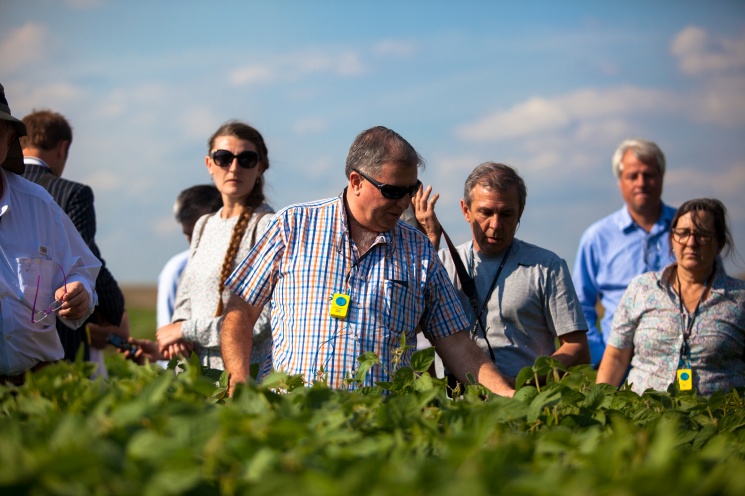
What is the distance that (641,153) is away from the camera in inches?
275

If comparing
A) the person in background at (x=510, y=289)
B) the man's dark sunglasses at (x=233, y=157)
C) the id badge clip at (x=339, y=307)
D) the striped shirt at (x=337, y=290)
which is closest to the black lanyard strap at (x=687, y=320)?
the person in background at (x=510, y=289)

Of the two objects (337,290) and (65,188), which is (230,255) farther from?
(337,290)

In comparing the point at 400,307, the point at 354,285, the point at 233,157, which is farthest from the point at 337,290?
the point at 233,157

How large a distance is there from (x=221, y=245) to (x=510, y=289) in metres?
1.65

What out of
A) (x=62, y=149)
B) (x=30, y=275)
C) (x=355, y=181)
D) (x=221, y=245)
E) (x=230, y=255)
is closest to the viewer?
(x=30, y=275)

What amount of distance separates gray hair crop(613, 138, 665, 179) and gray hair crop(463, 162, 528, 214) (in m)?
2.30

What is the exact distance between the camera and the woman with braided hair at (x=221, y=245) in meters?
5.03

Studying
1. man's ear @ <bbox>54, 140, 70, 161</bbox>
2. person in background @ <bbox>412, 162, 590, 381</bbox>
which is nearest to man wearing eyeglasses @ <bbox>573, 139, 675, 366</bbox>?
person in background @ <bbox>412, 162, 590, 381</bbox>

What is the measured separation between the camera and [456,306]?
4035 mm

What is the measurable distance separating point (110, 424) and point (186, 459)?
0.26 metres

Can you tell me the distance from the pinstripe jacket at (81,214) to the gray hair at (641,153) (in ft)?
12.9

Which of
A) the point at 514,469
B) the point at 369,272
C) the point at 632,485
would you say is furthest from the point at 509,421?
the point at 369,272

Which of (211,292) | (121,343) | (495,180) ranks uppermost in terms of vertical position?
(495,180)

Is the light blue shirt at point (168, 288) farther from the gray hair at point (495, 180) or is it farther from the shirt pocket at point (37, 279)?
the shirt pocket at point (37, 279)
